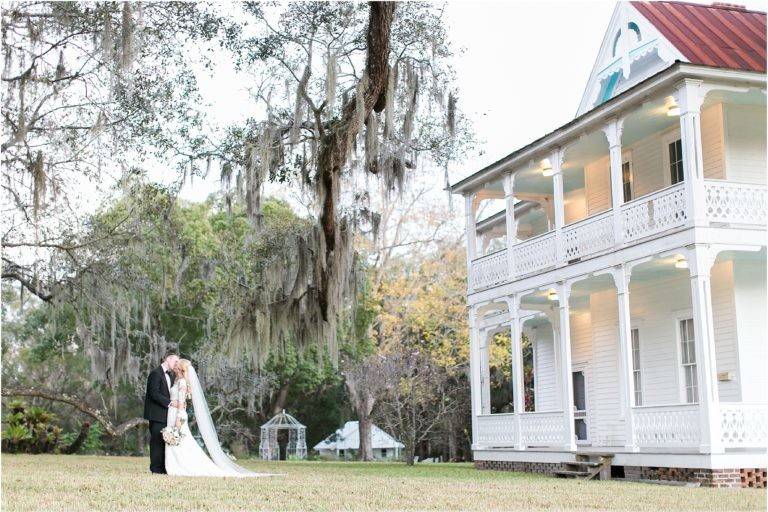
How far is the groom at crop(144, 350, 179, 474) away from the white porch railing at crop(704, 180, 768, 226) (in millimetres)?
7998

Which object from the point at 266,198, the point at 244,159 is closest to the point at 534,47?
the point at 266,198

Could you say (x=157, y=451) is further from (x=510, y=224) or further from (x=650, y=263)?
(x=510, y=224)

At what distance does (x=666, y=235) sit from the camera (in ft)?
49.6

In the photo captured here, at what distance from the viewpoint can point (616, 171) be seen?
16.4 m

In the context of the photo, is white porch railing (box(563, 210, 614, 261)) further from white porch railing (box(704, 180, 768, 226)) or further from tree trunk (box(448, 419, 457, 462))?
tree trunk (box(448, 419, 457, 462))

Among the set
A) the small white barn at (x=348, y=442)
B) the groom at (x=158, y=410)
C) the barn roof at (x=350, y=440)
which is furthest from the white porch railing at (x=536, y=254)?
the barn roof at (x=350, y=440)

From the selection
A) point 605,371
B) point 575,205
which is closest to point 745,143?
point 575,205

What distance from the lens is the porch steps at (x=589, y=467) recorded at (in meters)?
16.2

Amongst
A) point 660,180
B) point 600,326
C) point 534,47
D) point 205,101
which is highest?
point 534,47

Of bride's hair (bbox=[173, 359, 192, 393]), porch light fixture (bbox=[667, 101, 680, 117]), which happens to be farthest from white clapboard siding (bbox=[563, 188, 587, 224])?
bride's hair (bbox=[173, 359, 192, 393])

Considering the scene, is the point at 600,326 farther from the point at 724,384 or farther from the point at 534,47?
the point at 534,47

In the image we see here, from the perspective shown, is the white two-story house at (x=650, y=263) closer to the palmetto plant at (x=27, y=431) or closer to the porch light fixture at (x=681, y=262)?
the porch light fixture at (x=681, y=262)

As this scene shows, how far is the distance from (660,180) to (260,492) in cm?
1082

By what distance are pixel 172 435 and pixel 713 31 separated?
37.3ft
